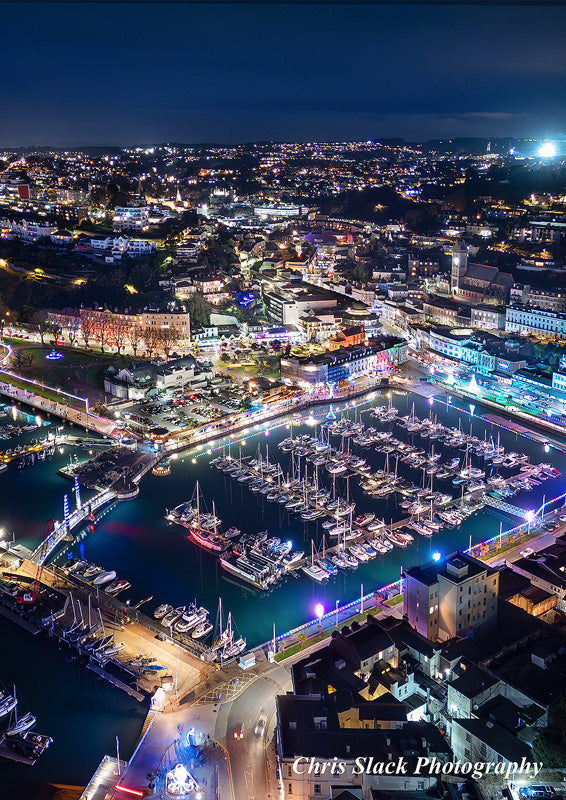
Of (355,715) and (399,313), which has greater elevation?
(399,313)

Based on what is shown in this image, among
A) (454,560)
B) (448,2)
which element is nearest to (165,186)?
(454,560)

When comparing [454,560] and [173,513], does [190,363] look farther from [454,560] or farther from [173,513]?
[454,560]

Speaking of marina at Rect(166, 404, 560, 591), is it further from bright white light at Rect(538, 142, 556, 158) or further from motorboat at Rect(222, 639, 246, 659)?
bright white light at Rect(538, 142, 556, 158)

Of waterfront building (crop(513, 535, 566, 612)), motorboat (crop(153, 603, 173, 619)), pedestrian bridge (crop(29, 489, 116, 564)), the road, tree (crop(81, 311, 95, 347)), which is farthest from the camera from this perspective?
tree (crop(81, 311, 95, 347))

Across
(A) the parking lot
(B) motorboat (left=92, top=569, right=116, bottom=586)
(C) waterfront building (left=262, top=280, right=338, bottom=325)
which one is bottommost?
(B) motorboat (left=92, top=569, right=116, bottom=586)

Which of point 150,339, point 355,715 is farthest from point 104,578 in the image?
point 150,339

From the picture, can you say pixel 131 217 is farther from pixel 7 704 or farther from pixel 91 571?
pixel 7 704

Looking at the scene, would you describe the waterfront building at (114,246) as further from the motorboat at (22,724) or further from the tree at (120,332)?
the motorboat at (22,724)

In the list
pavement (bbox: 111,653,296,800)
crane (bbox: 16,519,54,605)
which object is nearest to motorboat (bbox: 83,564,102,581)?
crane (bbox: 16,519,54,605)
